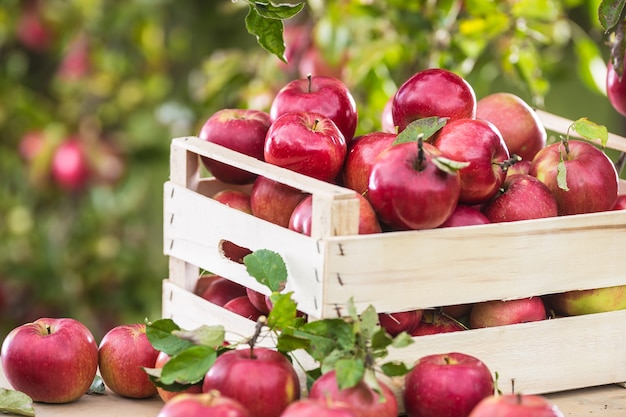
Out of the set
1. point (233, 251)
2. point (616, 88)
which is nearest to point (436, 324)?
point (233, 251)

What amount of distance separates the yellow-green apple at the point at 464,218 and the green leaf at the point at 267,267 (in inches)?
8.1

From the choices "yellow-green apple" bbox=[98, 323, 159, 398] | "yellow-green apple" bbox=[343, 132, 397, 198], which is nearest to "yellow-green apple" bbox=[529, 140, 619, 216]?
"yellow-green apple" bbox=[343, 132, 397, 198]

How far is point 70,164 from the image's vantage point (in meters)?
3.22

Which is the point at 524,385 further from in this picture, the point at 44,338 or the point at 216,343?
A: the point at 44,338

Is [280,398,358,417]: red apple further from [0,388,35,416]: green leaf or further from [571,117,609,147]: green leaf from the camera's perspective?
[571,117,609,147]: green leaf

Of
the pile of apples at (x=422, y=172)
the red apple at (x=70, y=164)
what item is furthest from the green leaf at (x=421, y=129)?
the red apple at (x=70, y=164)

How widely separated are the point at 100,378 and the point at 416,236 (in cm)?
46

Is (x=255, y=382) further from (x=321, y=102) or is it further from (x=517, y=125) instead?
(x=517, y=125)

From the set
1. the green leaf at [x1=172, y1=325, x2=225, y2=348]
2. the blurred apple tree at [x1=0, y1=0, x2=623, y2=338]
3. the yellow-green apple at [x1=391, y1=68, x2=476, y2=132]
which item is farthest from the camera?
the blurred apple tree at [x1=0, y1=0, x2=623, y2=338]

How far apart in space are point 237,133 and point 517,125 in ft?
1.30

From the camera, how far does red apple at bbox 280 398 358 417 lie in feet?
3.09

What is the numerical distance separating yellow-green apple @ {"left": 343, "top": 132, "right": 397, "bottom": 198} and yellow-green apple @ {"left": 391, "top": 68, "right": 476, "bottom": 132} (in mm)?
49

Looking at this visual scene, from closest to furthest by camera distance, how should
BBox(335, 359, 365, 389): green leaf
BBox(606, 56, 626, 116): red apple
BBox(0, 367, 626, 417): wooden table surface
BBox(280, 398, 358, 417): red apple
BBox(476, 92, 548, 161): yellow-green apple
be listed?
BBox(280, 398, 358, 417): red apple < BBox(335, 359, 365, 389): green leaf < BBox(0, 367, 626, 417): wooden table surface < BBox(476, 92, 548, 161): yellow-green apple < BBox(606, 56, 626, 116): red apple

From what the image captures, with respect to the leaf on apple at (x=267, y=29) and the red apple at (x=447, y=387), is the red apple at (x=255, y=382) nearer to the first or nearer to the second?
the red apple at (x=447, y=387)
